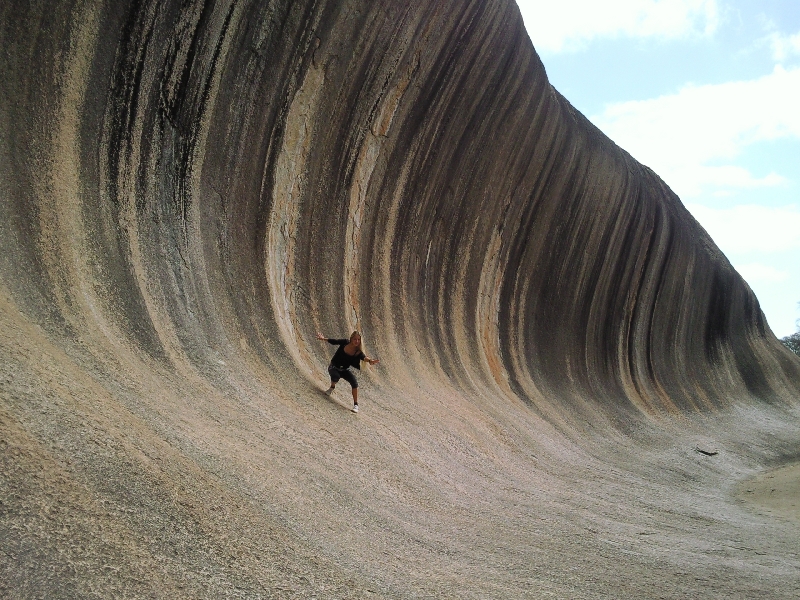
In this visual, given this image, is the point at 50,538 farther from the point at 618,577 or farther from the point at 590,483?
the point at 590,483

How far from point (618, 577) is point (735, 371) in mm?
20644

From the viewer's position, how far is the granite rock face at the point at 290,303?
416 centimetres

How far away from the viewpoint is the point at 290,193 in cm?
955

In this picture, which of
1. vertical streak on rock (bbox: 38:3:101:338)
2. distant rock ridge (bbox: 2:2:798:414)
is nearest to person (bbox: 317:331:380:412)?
distant rock ridge (bbox: 2:2:798:414)

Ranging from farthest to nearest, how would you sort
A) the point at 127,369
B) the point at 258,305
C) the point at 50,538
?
the point at 258,305
the point at 127,369
the point at 50,538

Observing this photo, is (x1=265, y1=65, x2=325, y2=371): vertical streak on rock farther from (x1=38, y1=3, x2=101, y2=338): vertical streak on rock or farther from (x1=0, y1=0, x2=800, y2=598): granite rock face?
(x1=38, y1=3, x2=101, y2=338): vertical streak on rock

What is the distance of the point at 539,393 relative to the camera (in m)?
14.3

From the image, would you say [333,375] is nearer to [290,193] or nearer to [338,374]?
[338,374]

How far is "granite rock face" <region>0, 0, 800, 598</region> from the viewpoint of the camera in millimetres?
4164

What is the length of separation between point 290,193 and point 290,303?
1.57 meters

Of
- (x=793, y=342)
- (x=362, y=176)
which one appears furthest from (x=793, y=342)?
(x=362, y=176)

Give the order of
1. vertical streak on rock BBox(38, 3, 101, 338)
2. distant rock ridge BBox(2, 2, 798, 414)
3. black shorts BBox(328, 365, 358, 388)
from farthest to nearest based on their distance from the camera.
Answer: black shorts BBox(328, 365, 358, 388) < distant rock ridge BBox(2, 2, 798, 414) < vertical streak on rock BBox(38, 3, 101, 338)

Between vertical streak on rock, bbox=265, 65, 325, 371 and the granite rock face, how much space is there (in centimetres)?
5

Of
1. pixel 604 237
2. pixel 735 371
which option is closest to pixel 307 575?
pixel 604 237
